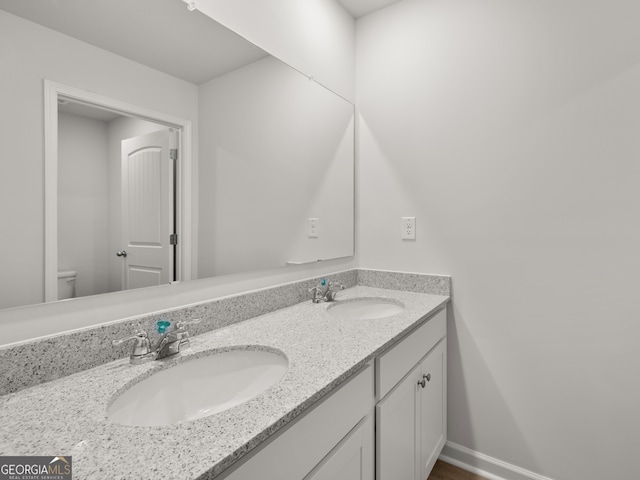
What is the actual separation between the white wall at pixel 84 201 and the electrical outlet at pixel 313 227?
922mm

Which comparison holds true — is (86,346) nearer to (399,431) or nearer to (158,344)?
(158,344)

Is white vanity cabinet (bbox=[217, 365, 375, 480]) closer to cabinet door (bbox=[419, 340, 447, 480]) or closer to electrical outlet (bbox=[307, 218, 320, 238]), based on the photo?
cabinet door (bbox=[419, 340, 447, 480])

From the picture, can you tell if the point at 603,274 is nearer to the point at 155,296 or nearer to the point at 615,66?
the point at 615,66

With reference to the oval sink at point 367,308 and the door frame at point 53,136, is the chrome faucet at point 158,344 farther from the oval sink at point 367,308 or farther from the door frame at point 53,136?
the oval sink at point 367,308

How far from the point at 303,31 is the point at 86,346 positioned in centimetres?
155

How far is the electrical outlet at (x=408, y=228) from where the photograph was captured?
1757mm

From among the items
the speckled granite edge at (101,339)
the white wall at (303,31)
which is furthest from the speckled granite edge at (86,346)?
the white wall at (303,31)

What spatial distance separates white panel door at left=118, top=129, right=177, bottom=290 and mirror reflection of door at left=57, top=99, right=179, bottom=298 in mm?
15

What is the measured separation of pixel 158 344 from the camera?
917 millimetres

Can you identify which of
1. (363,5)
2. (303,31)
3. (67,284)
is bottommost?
(67,284)

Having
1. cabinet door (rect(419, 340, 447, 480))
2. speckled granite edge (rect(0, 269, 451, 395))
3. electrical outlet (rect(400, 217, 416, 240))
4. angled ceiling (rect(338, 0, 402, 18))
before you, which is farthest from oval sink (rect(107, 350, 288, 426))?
angled ceiling (rect(338, 0, 402, 18))

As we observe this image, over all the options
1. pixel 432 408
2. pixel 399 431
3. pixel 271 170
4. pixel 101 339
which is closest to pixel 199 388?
pixel 101 339

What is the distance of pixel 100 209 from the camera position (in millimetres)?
912

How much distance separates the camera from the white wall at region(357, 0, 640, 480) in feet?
4.26
